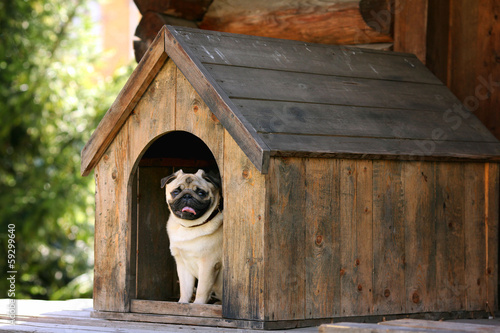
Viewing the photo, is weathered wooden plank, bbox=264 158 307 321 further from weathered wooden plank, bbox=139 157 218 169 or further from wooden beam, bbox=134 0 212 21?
wooden beam, bbox=134 0 212 21

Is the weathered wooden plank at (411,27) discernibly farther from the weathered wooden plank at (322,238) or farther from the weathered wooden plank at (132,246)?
the weathered wooden plank at (132,246)

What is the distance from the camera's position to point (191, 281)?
4.33m

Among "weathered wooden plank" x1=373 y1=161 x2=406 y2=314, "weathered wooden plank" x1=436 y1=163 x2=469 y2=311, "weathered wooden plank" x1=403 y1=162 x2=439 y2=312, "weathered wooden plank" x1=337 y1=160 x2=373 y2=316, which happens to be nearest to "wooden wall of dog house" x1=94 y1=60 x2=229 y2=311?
"weathered wooden plank" x1=337 y1=160 x2=373 y2=316

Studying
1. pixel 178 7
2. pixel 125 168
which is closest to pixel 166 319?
pixel 125 168

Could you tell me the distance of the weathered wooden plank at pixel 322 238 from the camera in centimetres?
373

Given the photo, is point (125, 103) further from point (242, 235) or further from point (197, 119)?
point (242, 235)

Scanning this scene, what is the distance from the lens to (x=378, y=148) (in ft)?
12.8

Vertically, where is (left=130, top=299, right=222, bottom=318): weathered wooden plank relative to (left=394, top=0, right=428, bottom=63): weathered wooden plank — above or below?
below

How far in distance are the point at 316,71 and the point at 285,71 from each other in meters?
0.23

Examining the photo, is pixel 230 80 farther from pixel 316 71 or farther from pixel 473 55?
pixel 473 55

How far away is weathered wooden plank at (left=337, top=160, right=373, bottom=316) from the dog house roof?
11cm

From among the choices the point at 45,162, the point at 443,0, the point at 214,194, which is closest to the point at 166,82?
the point at 214,194

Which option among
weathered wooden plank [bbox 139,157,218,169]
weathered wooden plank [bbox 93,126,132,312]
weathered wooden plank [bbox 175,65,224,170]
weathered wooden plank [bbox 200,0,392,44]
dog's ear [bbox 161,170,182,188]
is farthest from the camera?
weathered wooden plank [bbox 200,0,392,44]

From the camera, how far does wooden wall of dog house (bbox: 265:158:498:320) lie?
3.65m
